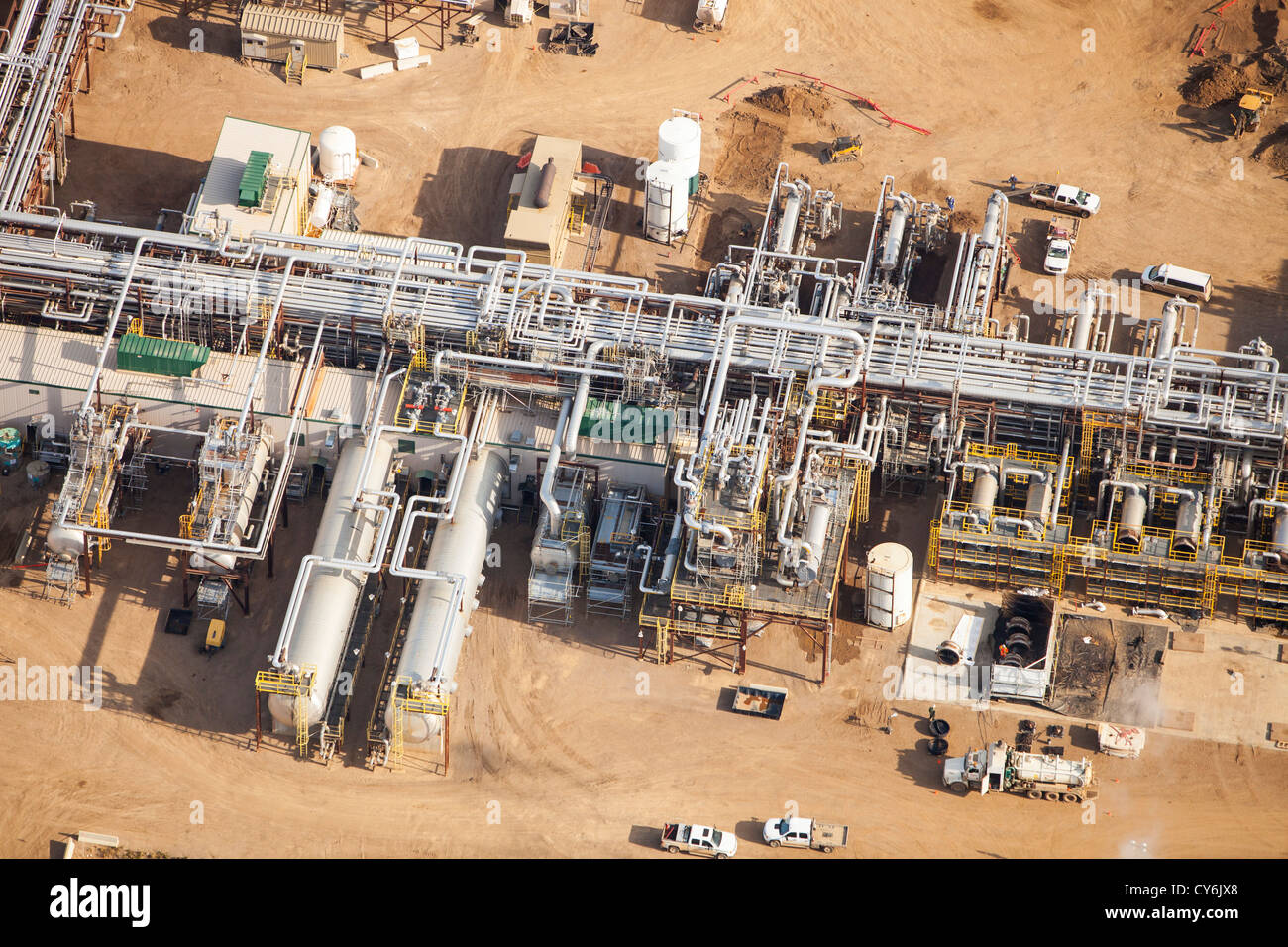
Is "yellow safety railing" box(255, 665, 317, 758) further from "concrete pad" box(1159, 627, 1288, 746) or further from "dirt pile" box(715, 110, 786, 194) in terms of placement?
"dirt pile" box(715, 110, 786, 194)

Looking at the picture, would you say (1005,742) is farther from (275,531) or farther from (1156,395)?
(275,531)

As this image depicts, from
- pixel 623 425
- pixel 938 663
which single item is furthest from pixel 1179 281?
pixel 623 425

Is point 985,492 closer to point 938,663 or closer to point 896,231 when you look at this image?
point 938,663

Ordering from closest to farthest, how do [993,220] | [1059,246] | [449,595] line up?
[449,595] < [993,220] < [1059,246]

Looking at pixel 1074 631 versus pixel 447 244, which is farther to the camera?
pixel 447 244

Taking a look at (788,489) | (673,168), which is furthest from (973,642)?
(673,168)

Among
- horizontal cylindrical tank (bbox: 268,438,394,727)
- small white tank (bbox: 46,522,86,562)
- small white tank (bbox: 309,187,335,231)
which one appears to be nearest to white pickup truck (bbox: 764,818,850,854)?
horizontal cylindrical tank (bbox: 268,438,394,727)
